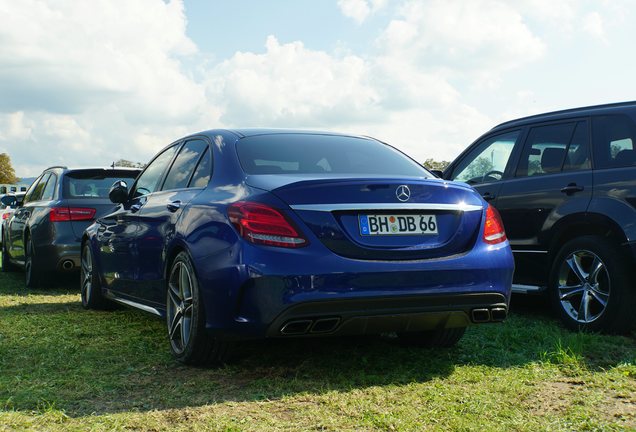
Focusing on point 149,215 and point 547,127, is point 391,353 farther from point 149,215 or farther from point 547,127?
point 547,127

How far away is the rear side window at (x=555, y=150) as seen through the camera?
6.45 m

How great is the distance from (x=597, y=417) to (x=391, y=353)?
1707mm

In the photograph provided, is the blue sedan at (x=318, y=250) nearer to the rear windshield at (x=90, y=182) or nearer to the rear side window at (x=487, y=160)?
the rear side window at (x=487, y=160)

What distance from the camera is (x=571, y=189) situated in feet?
20.7

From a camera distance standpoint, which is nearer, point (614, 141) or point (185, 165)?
point (185, 165)

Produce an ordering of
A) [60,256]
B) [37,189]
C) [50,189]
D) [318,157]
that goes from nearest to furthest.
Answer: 1. [318,157]
2. [60,256]
3. [50,189]
4. [37,189]

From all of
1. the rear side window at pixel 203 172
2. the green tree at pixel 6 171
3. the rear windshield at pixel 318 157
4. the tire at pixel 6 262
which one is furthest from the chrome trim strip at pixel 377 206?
the green tree at pixel 6 171

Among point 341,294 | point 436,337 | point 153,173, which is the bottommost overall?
point 436,337

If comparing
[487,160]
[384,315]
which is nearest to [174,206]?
[384,315]

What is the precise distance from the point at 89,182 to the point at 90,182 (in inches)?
0.5

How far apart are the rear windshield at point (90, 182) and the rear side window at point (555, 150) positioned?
4.97m

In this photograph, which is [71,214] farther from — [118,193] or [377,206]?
[377,206]

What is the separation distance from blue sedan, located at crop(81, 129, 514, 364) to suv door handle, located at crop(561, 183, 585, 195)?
69.3 inches

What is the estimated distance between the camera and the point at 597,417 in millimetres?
3787
